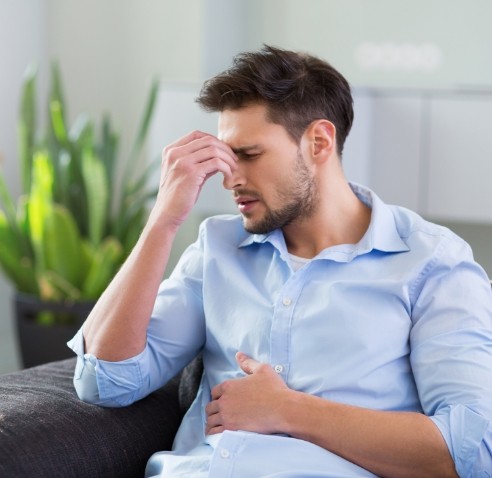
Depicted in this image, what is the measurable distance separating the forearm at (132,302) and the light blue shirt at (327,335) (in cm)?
3

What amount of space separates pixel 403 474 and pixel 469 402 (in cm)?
16

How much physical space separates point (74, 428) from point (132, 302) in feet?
0.82

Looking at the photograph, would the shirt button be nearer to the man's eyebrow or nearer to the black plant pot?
the man's eyebrow

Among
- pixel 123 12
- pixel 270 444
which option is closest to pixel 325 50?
pixel 123 12

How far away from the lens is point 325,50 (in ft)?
13.5

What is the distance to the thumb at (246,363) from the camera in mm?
1935

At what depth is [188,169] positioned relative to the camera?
6.66ft

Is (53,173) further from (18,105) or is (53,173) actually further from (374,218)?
(374,218)

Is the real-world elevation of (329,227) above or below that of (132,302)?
above

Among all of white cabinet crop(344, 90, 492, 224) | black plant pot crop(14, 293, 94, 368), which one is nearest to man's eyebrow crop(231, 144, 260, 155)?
white cabinet crop(344, 90, 492, 224)

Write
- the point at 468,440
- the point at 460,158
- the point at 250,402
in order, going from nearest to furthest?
1. the point at 468,440
2. the point at 250,402
3. the point at 460,158

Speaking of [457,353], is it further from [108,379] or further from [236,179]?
[108,379]

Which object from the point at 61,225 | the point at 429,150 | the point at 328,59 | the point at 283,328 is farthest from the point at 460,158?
the point at 283,328

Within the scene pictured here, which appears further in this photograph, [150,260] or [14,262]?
[14,262]
